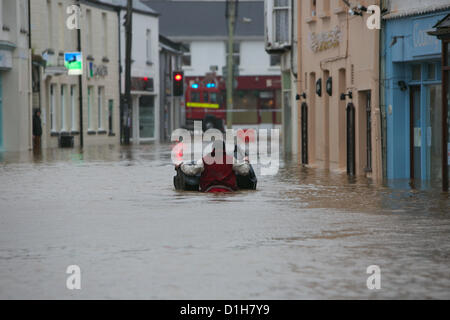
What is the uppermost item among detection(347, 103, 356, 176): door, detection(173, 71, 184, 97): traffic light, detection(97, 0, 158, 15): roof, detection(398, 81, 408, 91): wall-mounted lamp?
detection(97, 0, 158, 15): roof

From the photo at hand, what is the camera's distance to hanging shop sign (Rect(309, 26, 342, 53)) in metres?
29.9

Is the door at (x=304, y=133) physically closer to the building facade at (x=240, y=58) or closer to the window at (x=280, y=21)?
the window at (x=280, y=21)

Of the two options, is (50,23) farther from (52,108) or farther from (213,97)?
(213,97)

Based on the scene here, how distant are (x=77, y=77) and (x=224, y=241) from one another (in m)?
43.4

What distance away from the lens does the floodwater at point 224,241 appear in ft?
31.2

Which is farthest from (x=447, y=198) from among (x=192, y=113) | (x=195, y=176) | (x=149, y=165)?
(x=192, y=113)

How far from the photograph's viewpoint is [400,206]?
17.5 metres

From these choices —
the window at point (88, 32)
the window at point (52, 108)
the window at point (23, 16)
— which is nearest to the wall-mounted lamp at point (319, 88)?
the window at point (23, 16)

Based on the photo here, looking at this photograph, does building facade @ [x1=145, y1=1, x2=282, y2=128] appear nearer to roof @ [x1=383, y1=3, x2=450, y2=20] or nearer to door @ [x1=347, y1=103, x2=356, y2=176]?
door @ [x1=347, y1=103, x2=356, y2=176]

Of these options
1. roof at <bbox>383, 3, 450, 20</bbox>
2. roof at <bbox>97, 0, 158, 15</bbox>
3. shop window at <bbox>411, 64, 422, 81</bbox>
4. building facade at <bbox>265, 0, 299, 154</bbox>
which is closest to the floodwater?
shop window at <bbox>411, 64, 422, 81</bbox>

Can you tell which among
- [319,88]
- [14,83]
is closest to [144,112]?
[14,83]

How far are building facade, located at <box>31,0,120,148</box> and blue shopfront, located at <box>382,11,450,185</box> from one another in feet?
84.9

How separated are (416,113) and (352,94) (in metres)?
3.68

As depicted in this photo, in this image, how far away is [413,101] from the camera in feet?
80.5
